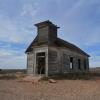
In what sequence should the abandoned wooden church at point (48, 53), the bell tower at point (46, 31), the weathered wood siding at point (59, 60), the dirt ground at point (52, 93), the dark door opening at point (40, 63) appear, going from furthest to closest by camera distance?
the dark door opening at point (40, 63)
the bell tower at point (46, 31)
the weathered wood siding at point (59, 60)
the abandoned wooden church at point (48, 53)
the dirt ground at point (52, 93)

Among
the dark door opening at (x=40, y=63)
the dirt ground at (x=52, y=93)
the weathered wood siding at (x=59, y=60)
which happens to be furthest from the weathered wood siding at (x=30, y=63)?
the dirt ground at (x=52, y=93)

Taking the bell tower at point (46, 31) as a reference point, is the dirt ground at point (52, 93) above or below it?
below

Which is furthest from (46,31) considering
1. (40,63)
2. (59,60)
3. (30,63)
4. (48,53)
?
(30,63)

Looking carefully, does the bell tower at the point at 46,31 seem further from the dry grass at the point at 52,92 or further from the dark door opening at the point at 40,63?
the dry grass at the point at 52,92

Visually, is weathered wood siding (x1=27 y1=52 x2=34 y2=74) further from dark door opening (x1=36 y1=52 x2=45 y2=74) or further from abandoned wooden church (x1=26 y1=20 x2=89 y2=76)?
dark door opening (x1=36 y1=52 x2=45 y2=74)

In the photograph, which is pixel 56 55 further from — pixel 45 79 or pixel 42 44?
pixel 45 79

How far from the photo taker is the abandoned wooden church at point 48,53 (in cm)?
2326

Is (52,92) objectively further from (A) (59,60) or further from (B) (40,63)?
(B) (40,63)

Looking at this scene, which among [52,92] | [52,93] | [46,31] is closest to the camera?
[52,93]

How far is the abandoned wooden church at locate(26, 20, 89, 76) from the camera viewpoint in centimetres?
2326

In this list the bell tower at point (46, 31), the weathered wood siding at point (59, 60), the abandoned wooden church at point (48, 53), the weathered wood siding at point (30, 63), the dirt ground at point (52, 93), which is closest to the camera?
the dirt ground at point (52, 93)

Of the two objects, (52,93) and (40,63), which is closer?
(52,93)

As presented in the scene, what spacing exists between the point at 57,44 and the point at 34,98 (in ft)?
47.9

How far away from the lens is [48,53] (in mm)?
23062
